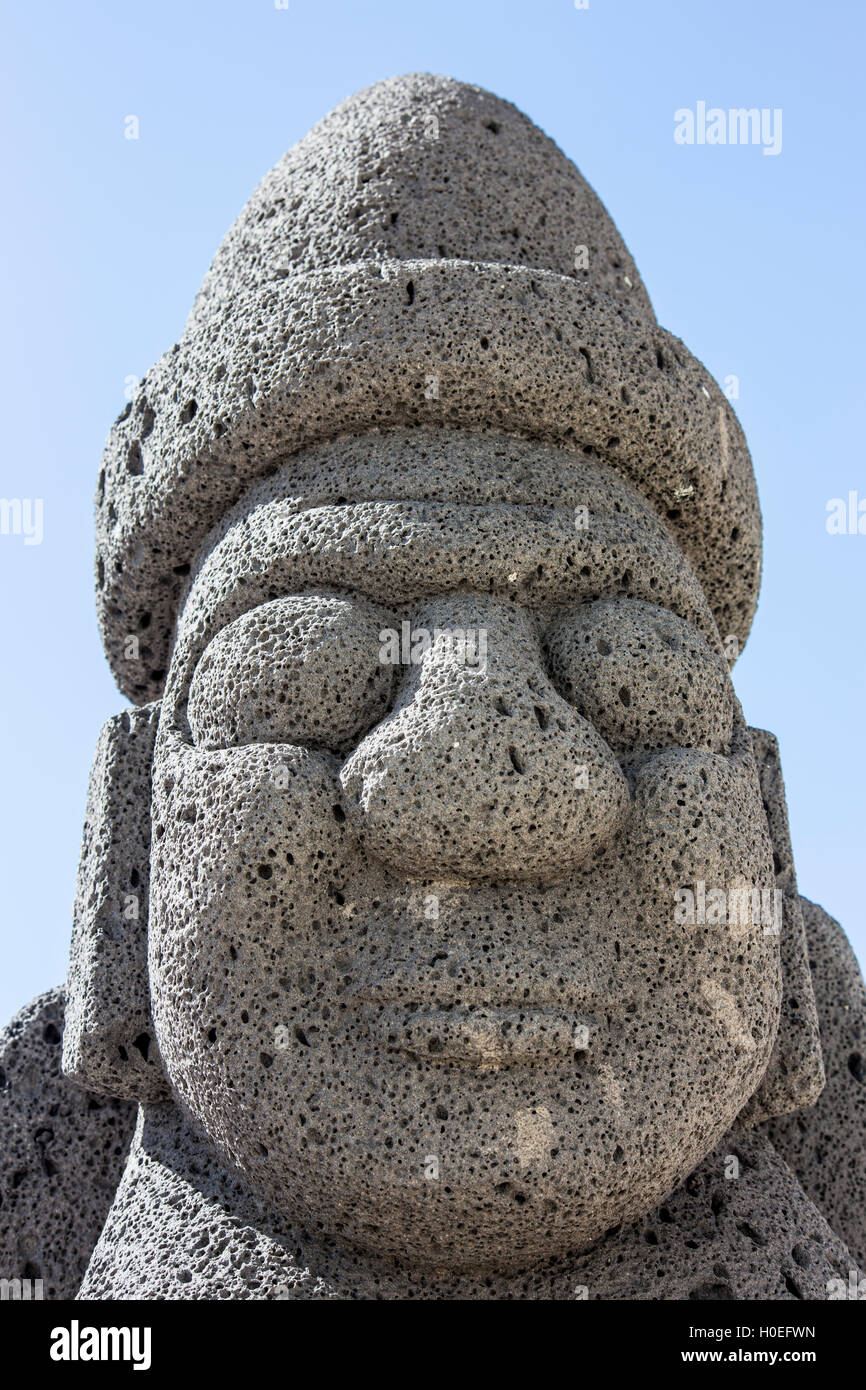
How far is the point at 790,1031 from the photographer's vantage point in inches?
168

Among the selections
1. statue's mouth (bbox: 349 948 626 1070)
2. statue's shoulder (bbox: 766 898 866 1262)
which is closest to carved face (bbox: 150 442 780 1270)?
statue's mouth (bbox: 349 948 626 1070)

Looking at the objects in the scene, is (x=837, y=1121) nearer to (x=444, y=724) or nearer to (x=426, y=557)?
(x=444, y=724)

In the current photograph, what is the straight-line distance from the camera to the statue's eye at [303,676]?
12.7ft

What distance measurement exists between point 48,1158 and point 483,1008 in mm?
1941

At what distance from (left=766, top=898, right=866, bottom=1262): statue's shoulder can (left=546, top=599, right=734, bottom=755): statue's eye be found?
1.20m

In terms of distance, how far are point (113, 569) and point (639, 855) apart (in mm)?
2045

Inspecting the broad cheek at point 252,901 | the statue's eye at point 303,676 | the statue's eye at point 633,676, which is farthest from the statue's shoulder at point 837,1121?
the statue's eye at point 303,676

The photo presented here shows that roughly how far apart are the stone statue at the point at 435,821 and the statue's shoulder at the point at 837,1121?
1cm

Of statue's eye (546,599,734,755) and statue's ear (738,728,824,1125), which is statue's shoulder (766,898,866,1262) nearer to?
statue's ear (738,728,824,1125)

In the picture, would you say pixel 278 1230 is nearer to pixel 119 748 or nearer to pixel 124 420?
pixel 119 748

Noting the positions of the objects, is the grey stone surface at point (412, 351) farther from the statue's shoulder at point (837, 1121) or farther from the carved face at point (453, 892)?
the statue's shoulder at point (837, 1121)

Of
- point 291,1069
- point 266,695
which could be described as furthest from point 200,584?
point 291,1069

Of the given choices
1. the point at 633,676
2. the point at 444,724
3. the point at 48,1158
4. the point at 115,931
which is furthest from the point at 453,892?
the point at 48,1158

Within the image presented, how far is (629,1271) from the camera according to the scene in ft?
12.3
